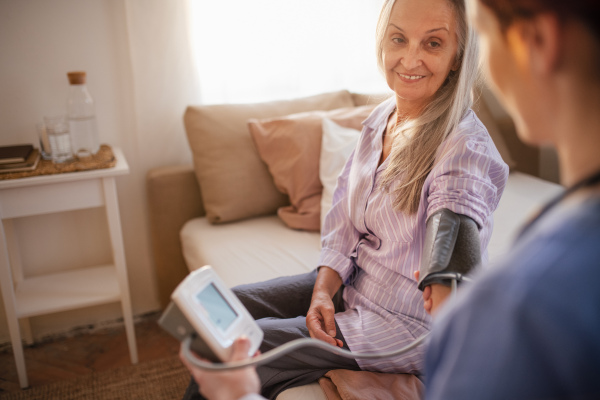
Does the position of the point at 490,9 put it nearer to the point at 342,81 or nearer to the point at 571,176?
the point at 571,176

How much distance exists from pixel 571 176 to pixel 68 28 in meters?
1.84

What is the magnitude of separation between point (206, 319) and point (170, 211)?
1.35 meters

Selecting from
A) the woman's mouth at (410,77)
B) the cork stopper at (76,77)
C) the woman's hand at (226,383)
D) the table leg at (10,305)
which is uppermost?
the cork stopper at (76,77)

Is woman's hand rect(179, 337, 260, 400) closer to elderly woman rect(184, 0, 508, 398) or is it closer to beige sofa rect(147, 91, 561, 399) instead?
elderly woman rect(184, 0, 508, 398)

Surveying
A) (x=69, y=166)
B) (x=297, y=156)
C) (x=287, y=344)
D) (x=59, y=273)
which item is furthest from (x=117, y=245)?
(x=287, y=344)

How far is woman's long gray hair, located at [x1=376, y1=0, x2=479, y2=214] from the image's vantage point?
1.10 meters

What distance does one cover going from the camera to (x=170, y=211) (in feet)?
6.60

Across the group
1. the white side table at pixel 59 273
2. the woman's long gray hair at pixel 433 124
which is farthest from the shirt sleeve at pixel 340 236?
the white side table at pixel 59 273

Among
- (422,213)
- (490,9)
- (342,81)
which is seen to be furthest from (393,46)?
(342,81)

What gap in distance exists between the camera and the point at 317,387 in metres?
1.07

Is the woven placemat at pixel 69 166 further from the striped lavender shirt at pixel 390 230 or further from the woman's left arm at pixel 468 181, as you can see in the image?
A: the woman's left arm at pixel 468 181

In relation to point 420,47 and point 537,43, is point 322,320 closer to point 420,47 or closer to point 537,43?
point 420,47

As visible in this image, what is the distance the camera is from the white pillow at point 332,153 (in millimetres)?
1824

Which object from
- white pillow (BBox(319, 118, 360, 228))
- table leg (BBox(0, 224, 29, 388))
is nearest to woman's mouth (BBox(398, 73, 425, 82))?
white pillow (BBox(319, 118, 360, 228))
